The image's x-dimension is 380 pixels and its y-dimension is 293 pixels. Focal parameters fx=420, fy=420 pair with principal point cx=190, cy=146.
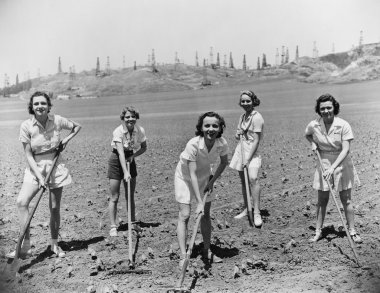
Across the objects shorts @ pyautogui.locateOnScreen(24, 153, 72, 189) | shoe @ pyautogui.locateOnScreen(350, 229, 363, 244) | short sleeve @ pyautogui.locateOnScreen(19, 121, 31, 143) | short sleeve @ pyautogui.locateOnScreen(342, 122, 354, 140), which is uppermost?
short sleeve @ pyautogui.locateOnScreen(19, 121, 31, 143)

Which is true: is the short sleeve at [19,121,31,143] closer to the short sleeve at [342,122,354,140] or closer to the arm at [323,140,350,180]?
the arm at [323,140,350,180]

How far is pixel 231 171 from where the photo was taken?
39.3ft

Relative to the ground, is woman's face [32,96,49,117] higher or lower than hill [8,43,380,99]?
lower

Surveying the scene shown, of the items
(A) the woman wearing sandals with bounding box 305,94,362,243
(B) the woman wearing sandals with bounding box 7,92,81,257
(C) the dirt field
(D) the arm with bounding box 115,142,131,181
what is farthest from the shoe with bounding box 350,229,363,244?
(B) the woman wearing sandals with bounding box 7,92,81,257

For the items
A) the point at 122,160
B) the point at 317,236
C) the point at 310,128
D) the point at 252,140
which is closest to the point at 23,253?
the point at 122,160

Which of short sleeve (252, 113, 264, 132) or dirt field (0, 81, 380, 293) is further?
short sleeve (252, 113, 264, 132)

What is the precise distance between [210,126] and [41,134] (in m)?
2.46

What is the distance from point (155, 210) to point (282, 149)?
8295 mm

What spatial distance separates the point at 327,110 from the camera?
594 centimetres

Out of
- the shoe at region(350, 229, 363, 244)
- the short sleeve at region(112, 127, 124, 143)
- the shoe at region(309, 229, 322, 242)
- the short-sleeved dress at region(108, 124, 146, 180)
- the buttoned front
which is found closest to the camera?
the buttoned front

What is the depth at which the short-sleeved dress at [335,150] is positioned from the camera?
5957 millimetres

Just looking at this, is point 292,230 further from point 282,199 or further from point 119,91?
point 119,91

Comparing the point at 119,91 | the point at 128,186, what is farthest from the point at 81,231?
the point at 119,91

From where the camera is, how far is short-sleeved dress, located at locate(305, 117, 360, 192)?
5.96 meters
